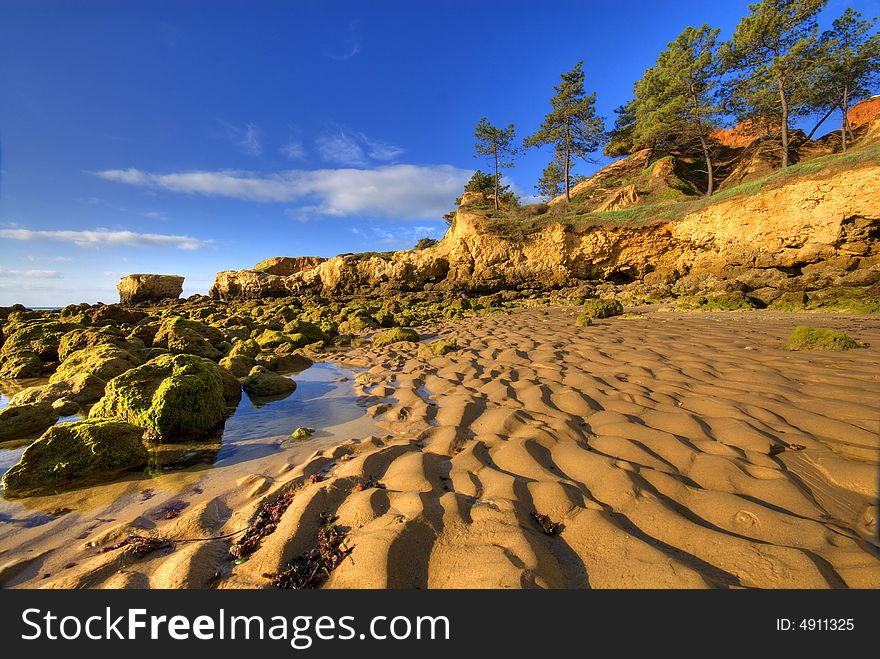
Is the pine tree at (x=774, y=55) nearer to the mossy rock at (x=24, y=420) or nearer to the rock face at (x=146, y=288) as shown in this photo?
the mossy rock at (x=24, y=420)

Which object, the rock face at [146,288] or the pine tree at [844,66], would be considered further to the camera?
the rock face at [146,288]

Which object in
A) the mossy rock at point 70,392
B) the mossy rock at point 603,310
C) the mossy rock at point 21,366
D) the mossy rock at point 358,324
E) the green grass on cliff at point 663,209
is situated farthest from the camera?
the green grass on cliff at point 663,209

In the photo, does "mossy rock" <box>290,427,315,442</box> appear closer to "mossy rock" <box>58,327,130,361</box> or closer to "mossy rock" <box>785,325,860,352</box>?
"mossy rock" <box>785,325,860,352</box>

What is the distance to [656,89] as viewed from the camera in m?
29.6

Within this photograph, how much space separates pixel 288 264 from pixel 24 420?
47.7 m

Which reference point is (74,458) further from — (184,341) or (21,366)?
(21,366)

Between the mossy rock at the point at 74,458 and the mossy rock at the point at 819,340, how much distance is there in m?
10.8

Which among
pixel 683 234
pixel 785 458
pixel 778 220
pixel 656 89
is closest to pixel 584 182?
pixel 656 89

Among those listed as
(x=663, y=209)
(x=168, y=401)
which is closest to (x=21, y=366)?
(x=168, y=401)

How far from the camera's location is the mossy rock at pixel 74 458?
3.60 m

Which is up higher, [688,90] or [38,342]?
[688,90]

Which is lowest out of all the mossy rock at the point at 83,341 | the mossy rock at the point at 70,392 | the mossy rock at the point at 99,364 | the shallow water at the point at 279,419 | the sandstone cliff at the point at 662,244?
the shallow water at the point at 279,419

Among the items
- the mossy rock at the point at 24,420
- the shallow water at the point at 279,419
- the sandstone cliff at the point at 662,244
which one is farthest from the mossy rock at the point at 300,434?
the sandstone cliff at the point at 662,244

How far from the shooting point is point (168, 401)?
4.85 m
